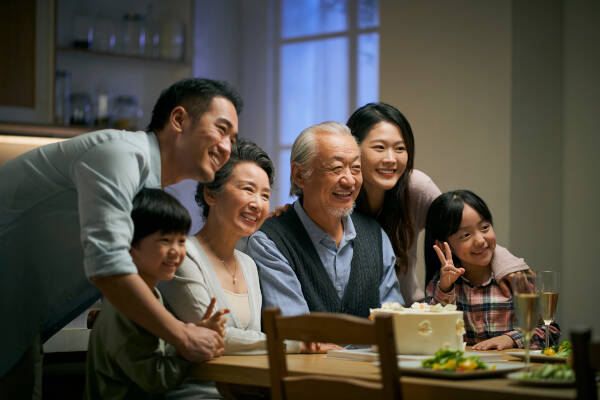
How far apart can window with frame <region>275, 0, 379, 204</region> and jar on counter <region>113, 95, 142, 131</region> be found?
4.17 feet

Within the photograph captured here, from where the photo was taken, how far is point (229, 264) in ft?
7.39

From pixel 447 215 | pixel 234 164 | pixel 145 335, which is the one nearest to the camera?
pixel 145 335

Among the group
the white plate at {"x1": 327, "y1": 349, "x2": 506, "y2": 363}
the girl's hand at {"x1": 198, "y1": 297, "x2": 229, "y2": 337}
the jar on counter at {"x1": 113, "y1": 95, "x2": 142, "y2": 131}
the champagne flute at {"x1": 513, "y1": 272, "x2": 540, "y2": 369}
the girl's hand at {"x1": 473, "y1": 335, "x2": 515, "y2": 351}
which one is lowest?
the girl's hand at {"x1": 473, "y1": 335, "x2": 515, "y2": 351}

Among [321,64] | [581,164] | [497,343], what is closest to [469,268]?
[497,343]

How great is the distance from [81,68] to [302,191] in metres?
2.96

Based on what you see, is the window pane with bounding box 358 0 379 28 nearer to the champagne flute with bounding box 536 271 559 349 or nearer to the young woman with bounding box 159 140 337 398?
the young woman with bounding box 159 140 337 398

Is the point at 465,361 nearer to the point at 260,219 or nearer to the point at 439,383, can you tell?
the point at 439,383

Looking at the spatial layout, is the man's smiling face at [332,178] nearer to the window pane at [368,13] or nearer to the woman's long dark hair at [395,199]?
the woman's long dark hair at [395,199]

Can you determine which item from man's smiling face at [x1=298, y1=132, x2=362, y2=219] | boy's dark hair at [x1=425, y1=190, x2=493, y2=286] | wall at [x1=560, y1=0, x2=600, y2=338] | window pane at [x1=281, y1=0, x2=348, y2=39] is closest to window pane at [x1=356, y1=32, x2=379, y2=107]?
window pane at [x1=281, y1=0, x2=348, y2=39]

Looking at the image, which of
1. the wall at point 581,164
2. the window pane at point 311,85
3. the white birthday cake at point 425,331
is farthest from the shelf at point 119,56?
the white birthday cake at point 425,331

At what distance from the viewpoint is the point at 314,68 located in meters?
5.76

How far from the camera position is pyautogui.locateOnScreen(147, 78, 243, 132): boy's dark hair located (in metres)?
2.01

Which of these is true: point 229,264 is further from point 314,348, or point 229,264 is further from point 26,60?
point 26,60

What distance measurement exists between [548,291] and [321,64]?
3987mm
